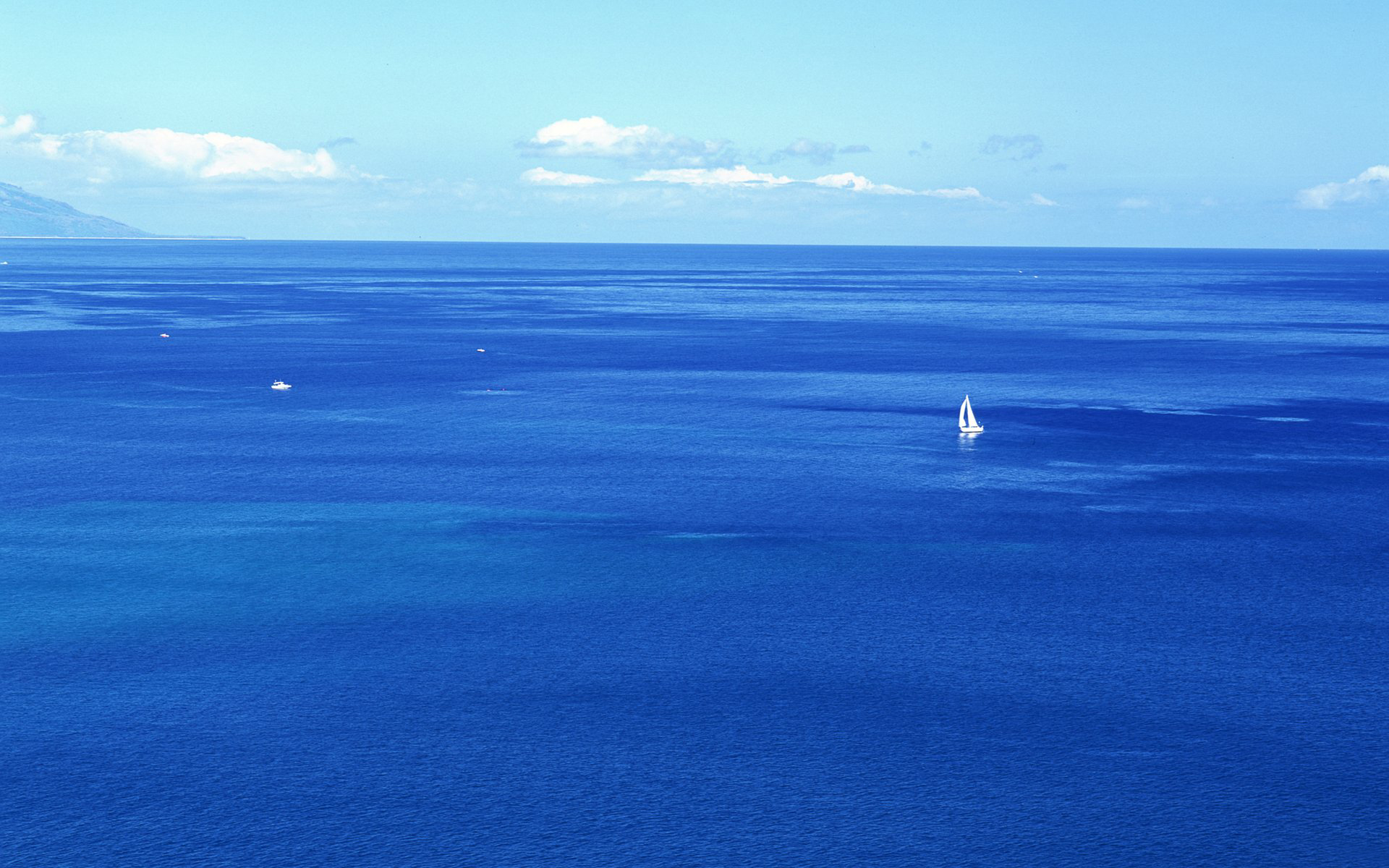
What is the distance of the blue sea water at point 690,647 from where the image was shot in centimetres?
6003

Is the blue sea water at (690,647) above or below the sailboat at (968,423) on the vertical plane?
below

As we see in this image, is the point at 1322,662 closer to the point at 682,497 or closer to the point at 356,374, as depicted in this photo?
the point at 682,497

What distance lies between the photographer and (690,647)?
80438 millimetres

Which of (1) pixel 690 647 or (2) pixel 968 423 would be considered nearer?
(1) pixel 690 647

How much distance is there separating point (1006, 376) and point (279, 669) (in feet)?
451

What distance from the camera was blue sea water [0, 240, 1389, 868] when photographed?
6003cm

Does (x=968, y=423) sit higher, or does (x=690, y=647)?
(x=968, y=423)

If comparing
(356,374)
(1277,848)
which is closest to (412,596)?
(1277,848)

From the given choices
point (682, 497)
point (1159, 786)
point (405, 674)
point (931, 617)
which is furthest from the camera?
point (682, 497)

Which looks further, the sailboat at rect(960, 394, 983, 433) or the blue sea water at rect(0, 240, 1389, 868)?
the sailboat at rect(960, 394, 983, 433)

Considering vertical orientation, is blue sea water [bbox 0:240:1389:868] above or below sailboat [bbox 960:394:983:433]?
below

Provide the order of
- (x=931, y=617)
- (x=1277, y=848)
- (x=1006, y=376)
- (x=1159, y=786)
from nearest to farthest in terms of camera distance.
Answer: (x=1277, y=848)
(x=1159, y=786)
(x=931, y=617)
(x=1006, y=376)

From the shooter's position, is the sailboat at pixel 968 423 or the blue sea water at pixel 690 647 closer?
the blue sea water at pixel 690 647

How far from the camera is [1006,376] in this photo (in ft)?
644
